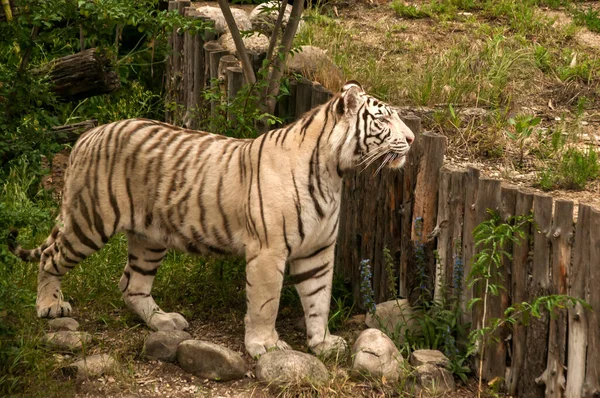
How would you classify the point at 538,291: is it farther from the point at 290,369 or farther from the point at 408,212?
the point at 290,369

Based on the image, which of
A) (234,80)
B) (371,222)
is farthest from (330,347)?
(234,80)

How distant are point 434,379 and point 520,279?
758 millimetres

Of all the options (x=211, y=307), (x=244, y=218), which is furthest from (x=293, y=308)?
(x=244, y=218)

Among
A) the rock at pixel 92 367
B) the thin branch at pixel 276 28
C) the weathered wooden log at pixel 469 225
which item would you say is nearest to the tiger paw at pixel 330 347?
the weathered wooden log at pixel 469 225

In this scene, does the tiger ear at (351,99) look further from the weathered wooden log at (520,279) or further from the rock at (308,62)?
the rock at (308,62)

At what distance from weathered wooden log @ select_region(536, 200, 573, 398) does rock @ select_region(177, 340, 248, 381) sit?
1.77 meters

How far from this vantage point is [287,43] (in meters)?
7.21

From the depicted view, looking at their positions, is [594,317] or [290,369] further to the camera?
[290,369]

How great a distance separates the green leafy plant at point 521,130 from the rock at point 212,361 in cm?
293

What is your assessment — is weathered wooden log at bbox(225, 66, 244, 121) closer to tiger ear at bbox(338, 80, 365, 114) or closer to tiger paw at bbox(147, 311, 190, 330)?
tiger paw at bbox(147, 311, 190, 330)

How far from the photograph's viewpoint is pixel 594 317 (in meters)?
4.80

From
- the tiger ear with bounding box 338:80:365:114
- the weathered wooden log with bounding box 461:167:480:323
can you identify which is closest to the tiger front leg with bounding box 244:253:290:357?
the tiger ear with bounding box 338:80:365:114

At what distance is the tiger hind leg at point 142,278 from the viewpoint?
6.52 meters

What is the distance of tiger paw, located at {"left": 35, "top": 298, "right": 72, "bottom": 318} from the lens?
639cm
